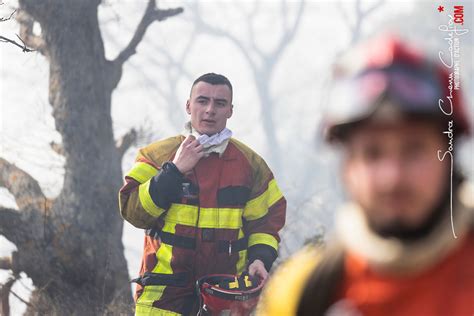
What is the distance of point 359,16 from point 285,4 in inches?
115

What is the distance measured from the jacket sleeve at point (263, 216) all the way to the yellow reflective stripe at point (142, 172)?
0.61 meters

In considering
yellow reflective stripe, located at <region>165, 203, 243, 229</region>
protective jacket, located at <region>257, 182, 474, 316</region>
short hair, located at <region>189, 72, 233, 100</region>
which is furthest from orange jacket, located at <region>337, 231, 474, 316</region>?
short hair, located at <region>189, 72, 233, 100</region>

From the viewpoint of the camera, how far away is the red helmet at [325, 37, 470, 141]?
4.35ft

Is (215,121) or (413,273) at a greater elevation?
(215,121)

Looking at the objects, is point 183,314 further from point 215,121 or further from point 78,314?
point 78,314

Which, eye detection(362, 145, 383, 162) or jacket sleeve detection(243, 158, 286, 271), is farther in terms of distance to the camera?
jacket sleeve detection(243, 158, 286, 271)

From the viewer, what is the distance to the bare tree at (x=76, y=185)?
7902 mm

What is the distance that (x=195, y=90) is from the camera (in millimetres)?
5234

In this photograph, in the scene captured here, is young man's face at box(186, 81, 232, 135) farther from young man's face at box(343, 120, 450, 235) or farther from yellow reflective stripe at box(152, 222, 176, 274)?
young man's face at box(343, 120, 450, 235)

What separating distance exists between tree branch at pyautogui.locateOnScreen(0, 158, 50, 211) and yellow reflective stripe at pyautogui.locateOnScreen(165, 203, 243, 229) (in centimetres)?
351

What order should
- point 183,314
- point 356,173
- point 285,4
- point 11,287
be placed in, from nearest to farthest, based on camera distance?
1. point 356,173
2. point 183,314
3. point 11,287
4. point 285,4

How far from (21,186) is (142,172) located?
12.7 feet

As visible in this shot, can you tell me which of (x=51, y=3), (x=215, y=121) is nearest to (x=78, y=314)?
(x=51, y=3)

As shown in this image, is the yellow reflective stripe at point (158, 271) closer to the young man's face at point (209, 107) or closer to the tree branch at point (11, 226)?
the young man's face at point (209, 107)
